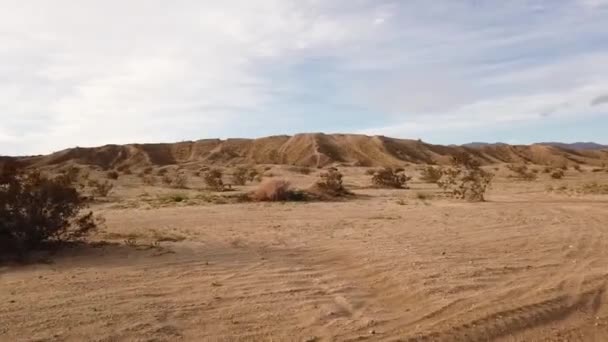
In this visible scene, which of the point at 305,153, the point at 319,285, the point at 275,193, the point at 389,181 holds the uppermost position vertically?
the point at 305,153

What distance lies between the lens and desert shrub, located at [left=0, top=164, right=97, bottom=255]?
9.73 metres

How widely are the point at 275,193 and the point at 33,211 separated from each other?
11153 mm

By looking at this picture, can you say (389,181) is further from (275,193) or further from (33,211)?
(33,211)

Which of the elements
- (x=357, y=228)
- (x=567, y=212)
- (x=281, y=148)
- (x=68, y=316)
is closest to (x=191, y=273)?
(x=68, y=316)

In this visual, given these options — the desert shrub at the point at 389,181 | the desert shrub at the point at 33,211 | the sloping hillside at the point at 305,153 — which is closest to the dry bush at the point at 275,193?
the desert shrub at the point at 389,181

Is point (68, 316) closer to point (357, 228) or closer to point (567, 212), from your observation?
point (357, 228)

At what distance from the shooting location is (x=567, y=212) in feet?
54.1

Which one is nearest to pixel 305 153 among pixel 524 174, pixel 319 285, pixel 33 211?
pixel 524 174

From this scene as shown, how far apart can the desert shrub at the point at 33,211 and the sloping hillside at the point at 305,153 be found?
59055mm

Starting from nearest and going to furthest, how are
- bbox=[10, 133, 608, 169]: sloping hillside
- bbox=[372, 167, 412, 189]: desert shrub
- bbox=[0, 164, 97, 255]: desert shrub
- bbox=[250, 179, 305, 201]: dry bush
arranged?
1. bbox=[0, 164, 97, 255]: desert shrub
2. bbox=[250, 179, 305, 201]: dry bush
3. bbox=[372, 167, 412, 189]: desert shrub
4. bbox=[10, 133, 608, 169]: sloping hillside

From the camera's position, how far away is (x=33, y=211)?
33.0ft

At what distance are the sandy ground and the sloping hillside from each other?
189 ft

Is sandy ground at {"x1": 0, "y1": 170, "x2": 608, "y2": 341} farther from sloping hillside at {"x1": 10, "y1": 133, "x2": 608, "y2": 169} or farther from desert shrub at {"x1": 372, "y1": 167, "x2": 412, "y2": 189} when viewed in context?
sloping hillside at {"x1": 10, "y1": 133, "x2": 608, "y2": 169}

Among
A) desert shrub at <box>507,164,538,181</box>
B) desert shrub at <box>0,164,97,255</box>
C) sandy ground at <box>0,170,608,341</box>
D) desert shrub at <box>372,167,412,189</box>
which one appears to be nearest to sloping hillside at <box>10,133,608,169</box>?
desert shrub at <box>507,164,538,181</box>
